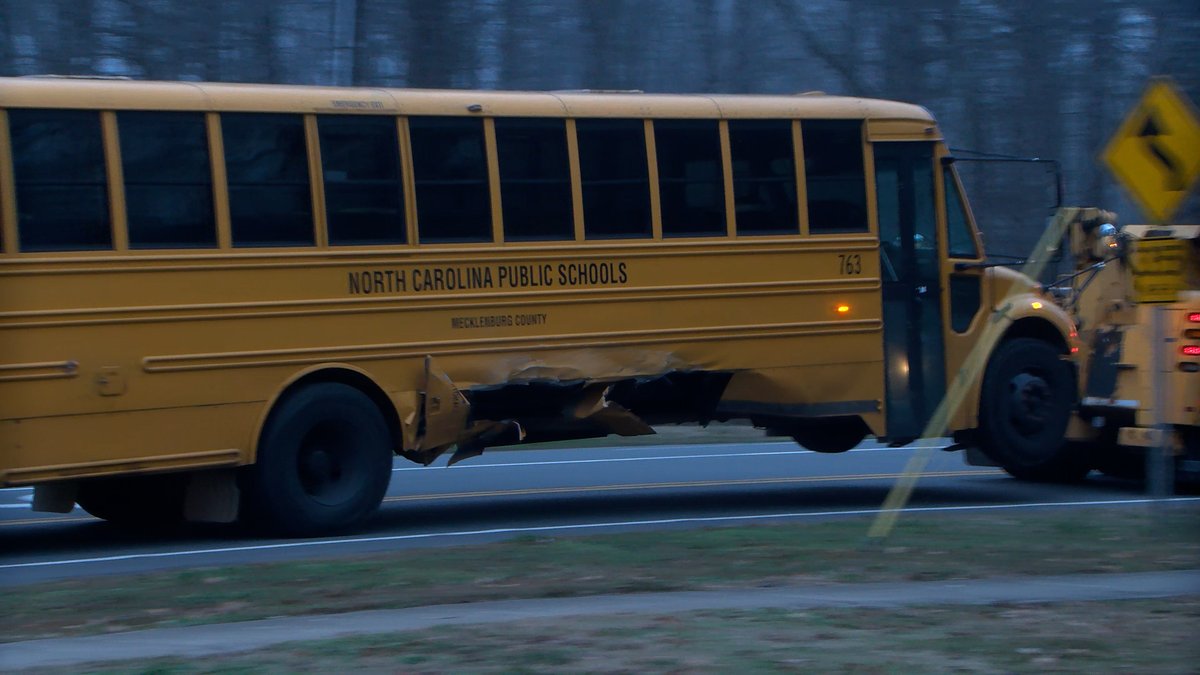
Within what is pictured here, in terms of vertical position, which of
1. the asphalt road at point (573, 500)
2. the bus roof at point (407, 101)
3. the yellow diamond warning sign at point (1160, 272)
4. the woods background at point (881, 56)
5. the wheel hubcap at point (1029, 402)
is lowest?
the asphalt road at point (573, 500)

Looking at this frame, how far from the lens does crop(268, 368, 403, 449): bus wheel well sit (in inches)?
434

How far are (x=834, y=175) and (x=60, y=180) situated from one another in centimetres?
623

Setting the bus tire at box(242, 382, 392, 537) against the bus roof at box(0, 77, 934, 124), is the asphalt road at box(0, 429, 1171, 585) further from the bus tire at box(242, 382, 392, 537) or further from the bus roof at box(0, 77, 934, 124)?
the bus roof at box(0, 77, 934, 124)

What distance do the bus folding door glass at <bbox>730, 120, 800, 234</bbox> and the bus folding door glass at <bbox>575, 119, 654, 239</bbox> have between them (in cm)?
83

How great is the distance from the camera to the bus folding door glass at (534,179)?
38.6 feet

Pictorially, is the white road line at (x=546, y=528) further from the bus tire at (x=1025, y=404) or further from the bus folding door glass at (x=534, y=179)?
the bus folding door glass at (x=534, y=179)

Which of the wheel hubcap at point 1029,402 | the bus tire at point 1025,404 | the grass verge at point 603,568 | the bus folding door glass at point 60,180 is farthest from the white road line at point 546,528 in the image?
the bus folding door glass at point 60,180

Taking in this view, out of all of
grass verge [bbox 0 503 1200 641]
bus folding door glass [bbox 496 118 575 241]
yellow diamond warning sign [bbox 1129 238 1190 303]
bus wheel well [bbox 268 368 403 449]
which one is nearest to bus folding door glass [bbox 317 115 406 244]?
bus folding door glass [bbox 496 118 575 241]

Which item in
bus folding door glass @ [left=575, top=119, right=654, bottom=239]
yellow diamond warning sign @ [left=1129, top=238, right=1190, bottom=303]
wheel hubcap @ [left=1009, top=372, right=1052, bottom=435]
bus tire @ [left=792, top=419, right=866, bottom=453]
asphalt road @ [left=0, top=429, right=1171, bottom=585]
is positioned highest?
bus folding door glass @ [left=575, top=119, right=654, bottom=239]

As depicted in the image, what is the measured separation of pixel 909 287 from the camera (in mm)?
13383

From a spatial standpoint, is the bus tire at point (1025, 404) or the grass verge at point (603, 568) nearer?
the grass verge at point (603, 568)

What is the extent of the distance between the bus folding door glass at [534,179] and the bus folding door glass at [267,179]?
60.9 inches

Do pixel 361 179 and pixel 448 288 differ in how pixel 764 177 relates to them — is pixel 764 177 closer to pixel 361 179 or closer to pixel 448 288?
pixel 448 288

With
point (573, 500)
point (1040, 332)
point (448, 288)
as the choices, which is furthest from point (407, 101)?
point (1040, 332)
